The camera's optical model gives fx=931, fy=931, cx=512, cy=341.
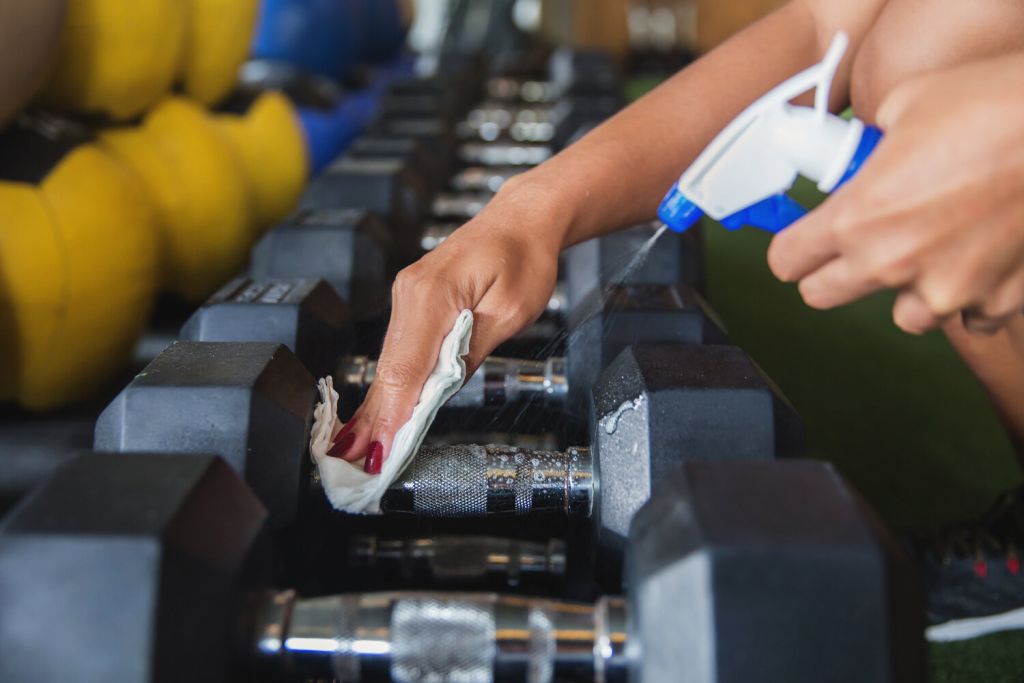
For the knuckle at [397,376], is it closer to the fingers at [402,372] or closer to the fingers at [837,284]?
the fingers at [402,372]

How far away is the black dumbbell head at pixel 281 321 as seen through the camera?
2.16 feet

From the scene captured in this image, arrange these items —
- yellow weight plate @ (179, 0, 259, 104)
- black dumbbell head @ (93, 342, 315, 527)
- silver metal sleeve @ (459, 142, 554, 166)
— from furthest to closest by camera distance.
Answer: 1. silver metal sleeve @ (459, 142, 554, 166)
2. yellow weight plate @ (179, 0, 259, 104)
3. black dumbbell head @ (93, 342, 315, 527)

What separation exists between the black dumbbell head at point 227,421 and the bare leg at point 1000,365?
466mm

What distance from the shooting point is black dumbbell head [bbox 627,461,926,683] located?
1.22 feet

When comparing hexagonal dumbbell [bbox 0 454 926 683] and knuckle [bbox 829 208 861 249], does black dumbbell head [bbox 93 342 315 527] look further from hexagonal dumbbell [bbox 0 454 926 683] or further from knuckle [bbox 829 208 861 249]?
knuckle [bbox 829 208 861 249]

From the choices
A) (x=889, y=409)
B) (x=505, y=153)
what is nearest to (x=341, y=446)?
(x=889, y=409)

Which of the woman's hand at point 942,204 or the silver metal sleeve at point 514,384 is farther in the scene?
the silver metal sleeve at point 514,384

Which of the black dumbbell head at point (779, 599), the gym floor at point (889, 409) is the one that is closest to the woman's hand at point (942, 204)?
the black dumbbell head at point (779, 599)

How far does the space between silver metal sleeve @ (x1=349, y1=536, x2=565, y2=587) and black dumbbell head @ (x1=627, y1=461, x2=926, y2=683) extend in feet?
0.60

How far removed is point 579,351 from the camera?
709 millimetres

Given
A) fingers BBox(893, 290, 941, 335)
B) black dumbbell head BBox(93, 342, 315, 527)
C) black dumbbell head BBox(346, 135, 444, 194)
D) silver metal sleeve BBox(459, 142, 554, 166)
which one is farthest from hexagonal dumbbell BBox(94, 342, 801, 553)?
silver metal sleeve BBox(459, 142, 554, 166)

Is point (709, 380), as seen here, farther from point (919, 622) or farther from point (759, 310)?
point (759, 310)

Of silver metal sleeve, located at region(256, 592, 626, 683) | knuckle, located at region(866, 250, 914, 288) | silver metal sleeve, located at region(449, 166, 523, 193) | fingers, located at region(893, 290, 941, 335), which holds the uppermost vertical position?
silver metal sleeve, located at region(449, 166, 523, 193)

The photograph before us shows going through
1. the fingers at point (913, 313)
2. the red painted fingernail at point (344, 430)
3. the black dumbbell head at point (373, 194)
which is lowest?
the red painted fingernail at point (344, 430)
